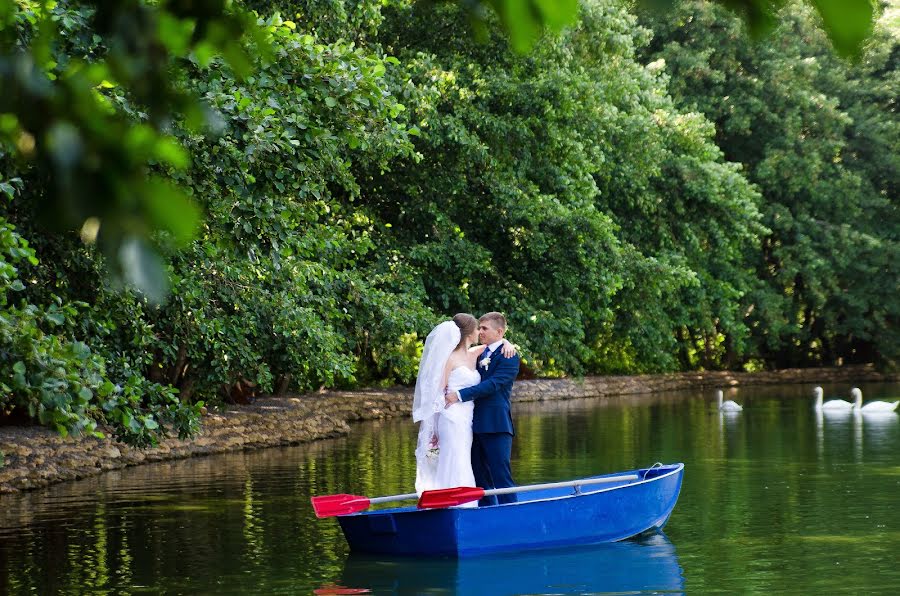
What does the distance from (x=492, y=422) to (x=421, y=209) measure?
16.6 meters

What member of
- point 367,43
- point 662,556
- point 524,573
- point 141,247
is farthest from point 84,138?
point 367,43

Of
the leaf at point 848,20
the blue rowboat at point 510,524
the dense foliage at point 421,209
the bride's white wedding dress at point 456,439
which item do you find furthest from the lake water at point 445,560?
the leaf at point 848,20

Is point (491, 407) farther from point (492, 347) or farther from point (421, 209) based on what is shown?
point (421, 209)

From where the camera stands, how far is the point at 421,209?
93.7ft

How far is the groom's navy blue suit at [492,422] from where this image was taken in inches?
473

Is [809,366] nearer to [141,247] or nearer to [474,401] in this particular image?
[474,401]

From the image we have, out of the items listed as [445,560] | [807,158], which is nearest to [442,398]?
[445,560]

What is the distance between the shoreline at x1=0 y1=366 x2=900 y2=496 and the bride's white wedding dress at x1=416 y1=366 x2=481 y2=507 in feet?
19.4

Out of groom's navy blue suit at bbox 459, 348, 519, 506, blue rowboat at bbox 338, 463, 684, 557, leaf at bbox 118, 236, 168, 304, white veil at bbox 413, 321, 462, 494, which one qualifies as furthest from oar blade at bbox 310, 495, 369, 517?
leaf at bbox 118, 236, 168, 304

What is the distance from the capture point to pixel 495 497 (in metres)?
12.5

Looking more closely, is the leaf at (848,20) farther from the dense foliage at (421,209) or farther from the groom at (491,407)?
the groom at (491,407)

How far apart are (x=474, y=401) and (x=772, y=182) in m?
35.3

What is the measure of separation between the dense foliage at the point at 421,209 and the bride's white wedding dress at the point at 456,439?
8.21 ft

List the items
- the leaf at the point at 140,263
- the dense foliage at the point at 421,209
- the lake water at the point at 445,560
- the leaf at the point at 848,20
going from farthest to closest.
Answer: the lake water at the point at 445,560, the dense foliage at the point at 421,209, the leaf at the point at 848,20, the leaf at the point at 140,263
